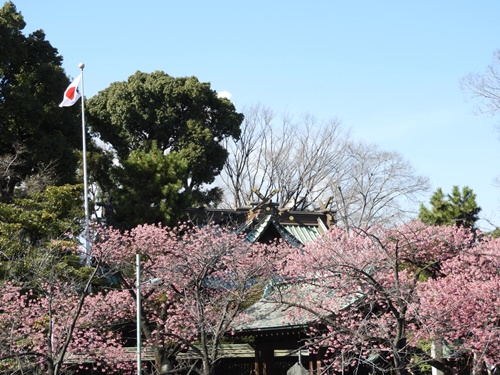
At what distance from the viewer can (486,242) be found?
84.3ft

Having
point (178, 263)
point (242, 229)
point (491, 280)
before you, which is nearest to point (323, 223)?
point (242, 229)

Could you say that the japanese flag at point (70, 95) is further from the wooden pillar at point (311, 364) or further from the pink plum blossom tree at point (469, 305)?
the pink plum blossom tree at point (469, 305)

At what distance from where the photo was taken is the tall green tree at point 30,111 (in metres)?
31.2

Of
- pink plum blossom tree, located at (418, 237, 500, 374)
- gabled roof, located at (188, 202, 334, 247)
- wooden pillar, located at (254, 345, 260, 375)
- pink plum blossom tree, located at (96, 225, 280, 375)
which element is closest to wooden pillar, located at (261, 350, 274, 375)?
wooden pillar, located at (254, 345, 260, 375)

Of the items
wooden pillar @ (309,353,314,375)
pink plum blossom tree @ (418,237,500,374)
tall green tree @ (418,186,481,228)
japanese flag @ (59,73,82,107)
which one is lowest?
wooden pillar @ (309,353,314,375)

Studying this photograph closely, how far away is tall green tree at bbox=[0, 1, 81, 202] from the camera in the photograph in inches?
1230

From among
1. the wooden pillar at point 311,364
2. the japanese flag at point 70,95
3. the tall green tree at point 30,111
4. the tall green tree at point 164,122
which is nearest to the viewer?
the wooden pillar at point 311,364

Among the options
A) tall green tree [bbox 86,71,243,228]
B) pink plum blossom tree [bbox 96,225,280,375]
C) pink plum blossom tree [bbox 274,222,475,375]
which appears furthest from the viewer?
tall green tree [bbox 86,71,243,228]

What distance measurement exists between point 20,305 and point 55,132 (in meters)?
10.4

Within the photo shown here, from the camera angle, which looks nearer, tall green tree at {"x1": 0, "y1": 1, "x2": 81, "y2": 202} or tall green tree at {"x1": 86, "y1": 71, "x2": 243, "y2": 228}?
tall green tree at {"x1": 0, "y1": 1, "x2": 81, "y2": 202}

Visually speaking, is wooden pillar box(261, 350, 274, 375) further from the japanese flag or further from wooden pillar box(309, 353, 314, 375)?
the japanese flag

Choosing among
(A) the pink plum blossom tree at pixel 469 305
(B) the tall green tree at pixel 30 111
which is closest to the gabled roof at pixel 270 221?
(B) the tall green tree at pixel 30 111

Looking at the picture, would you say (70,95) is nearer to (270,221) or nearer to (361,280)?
(270,221)

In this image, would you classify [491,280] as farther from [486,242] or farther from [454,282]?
[486,242]
